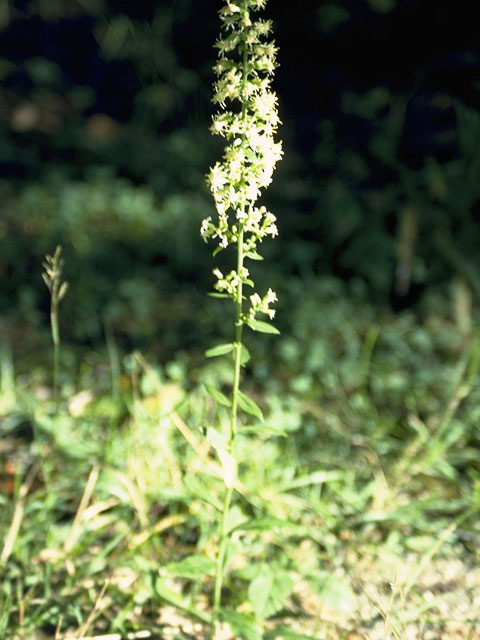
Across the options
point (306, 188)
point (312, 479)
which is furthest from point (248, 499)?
point (306, 188)

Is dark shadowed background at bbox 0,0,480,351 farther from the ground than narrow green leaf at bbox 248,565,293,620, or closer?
farther from the ground

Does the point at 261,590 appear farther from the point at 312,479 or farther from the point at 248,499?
the point at 312,479

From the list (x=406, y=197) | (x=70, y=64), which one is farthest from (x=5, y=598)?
(x=70, y=64)

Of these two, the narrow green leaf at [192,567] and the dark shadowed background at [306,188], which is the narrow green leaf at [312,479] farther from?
the dark shadowed background at [306,188]

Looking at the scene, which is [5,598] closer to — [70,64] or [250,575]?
[250,575]

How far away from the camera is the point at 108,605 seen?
1.54 metres

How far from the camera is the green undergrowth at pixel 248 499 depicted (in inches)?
59.3

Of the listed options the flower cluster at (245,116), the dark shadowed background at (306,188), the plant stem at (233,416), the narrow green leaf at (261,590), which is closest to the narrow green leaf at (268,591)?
the narrow green leaf at (261,590)

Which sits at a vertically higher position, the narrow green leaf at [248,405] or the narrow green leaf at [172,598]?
the narrow green leaf at [248,405]

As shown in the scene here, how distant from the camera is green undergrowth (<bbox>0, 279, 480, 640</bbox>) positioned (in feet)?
4.94

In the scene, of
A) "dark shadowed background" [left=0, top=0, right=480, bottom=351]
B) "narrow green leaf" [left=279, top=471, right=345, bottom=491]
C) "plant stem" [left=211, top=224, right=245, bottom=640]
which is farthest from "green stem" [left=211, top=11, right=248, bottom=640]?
"dark shadowed background" [left=0, top=0, right=480, bottom=351]

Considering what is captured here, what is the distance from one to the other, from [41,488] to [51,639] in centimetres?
57

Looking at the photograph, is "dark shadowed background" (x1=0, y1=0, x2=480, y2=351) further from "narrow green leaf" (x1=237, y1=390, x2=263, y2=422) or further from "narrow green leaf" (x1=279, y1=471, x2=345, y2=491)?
"narrow green leaf" (x1=237, y1=390, x2=263, y2=422)

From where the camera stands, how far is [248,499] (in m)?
1.76
